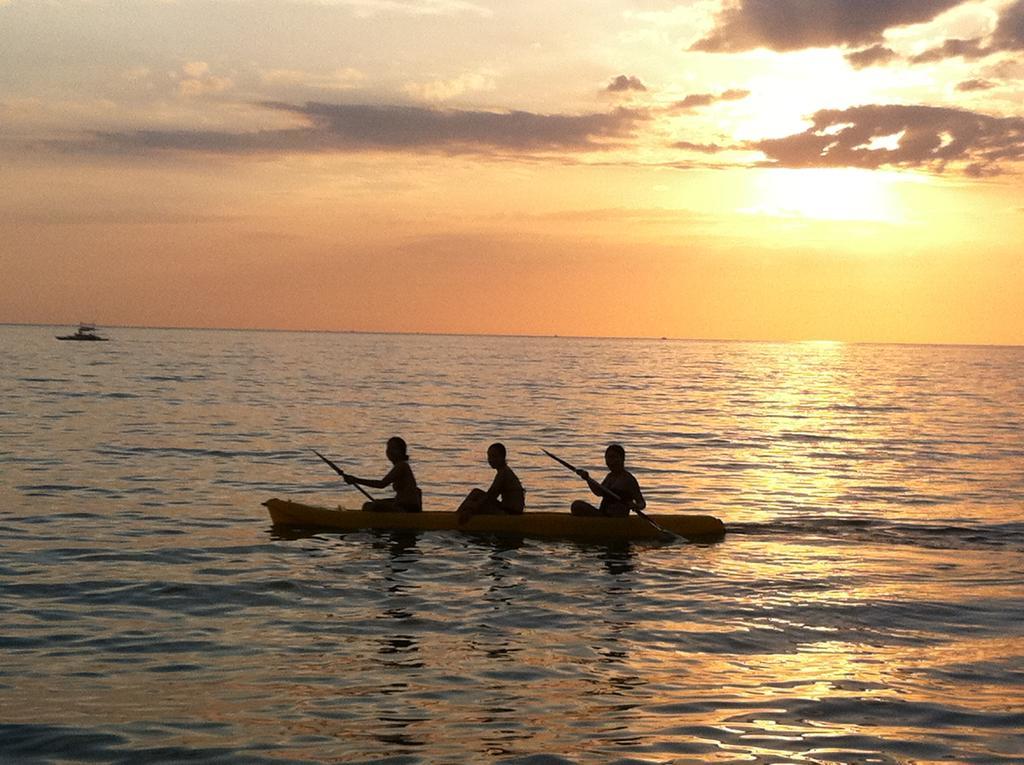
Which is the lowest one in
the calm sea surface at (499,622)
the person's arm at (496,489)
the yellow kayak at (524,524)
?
the calm sea surface at (499,622)

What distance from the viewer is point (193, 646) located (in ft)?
37.2

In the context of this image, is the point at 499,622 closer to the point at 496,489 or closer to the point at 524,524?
the point at 524,524

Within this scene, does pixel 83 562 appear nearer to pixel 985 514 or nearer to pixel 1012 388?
pixel 985 514

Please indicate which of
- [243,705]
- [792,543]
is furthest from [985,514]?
Answer: [243,705]

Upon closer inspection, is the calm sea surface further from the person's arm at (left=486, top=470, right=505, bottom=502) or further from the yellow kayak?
the person's arm at (left=486, top=470, right=505, bottom=502)

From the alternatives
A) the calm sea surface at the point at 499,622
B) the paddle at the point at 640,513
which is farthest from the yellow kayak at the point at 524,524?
the calm sea surface at the point at 499,622

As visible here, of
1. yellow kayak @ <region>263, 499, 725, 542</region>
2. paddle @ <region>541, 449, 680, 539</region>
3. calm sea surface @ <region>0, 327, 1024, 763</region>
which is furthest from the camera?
yellow kayak @ <region>263, 499, 725, 542</region>

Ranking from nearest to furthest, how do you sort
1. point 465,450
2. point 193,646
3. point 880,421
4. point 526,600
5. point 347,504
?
point 193,646, point 526,600, point 347,504, point 465,450, point 880,421

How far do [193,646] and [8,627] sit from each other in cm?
218

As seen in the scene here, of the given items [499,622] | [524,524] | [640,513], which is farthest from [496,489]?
[499,622]

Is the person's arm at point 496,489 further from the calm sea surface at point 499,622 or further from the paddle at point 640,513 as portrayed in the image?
the paddle at point 640,513

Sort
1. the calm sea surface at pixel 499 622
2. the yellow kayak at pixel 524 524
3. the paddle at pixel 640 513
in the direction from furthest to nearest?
the yellow kayak at pixel 524 524, the paddle at pixel 640 513, the calm sea surface at pixel 499 622

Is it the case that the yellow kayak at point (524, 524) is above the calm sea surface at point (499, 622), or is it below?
above

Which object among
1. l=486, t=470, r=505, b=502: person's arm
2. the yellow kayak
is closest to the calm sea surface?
the yellow kayak
